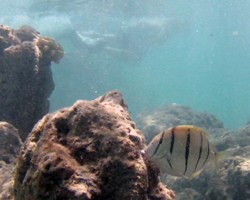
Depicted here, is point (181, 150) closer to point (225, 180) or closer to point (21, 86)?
point (225, 180)

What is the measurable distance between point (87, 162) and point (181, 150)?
0.78m

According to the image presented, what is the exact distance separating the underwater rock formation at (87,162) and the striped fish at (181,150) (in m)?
0.18

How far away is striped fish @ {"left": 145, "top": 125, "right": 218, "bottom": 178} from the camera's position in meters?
1.54

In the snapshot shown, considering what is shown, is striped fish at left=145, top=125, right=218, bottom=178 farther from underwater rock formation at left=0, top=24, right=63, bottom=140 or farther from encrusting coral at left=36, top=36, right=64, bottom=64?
encrusting coral at left=36, top=36, right=64, bottom=64

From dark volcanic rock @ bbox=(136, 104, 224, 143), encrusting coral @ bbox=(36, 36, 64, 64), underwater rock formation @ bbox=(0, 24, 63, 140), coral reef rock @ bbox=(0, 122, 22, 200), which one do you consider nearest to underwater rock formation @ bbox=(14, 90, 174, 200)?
coral reef rock @ bbox=(0, 122, 22, 200)

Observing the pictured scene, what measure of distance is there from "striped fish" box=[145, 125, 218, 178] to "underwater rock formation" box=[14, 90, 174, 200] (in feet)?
0.58

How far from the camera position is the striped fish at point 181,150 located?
1.54m

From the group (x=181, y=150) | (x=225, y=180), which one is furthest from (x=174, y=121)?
(x=181, y=150)

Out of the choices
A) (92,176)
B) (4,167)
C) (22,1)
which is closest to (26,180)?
(92,176)

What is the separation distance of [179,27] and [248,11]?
1434 cm

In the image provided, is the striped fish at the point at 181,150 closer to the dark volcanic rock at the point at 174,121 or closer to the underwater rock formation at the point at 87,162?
the underwater rock formation at the point at 87,162

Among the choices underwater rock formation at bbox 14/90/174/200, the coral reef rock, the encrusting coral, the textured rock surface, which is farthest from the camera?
the encrusting coral

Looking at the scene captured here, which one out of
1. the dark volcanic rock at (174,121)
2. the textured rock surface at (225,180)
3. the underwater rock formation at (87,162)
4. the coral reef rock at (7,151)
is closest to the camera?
the underwater rock formation at (87,162)

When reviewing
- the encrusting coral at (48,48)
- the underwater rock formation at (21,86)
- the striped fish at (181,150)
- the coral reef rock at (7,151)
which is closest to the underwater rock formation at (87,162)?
the striped fish at (181,150)
